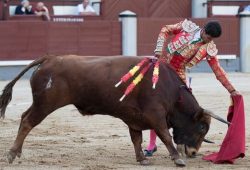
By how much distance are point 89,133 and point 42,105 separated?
6.91 ft

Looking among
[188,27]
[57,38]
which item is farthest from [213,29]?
[57,38]

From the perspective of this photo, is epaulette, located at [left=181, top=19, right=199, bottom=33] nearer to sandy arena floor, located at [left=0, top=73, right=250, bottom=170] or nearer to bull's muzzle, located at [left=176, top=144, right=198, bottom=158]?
bull's muzzle, located at [left=176, top=144, right=198, bottom=158]

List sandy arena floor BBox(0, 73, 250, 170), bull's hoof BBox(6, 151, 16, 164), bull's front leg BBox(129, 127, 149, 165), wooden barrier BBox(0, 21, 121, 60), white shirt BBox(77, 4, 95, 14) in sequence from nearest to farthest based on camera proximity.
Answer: bull's hoof BBox(6, 151, 16, 164) → sandy arena floor BBox(0, 73, 250, 170) → bull's front leg BBox(129, 127, 149, 165) → wooden barrier BBox(0, 21, 121, 60) → white shirt BBox(77, 4, 95, 14)

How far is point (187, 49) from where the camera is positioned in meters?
6.47

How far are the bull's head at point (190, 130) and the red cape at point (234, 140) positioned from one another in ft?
0.53

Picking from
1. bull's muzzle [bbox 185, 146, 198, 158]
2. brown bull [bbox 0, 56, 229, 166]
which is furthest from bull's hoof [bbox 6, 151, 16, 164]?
bull's muzzle [bbox 185, 146, 198, 158]

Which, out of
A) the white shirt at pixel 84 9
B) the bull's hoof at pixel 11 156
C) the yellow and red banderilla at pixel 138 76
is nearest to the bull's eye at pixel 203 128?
the yellow and red banderilla at pixel 138 76

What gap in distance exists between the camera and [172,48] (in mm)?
6496

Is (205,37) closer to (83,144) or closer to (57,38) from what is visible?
(83,144)

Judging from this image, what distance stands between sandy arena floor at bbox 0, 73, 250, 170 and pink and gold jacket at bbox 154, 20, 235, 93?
0.76 m

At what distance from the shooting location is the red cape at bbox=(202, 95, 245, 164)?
6.38 metres

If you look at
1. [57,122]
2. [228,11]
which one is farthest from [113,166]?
[228,11]

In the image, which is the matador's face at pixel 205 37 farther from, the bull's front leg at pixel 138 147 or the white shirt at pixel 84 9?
the white shirt at pixel 84 9

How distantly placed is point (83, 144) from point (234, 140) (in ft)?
4.94
